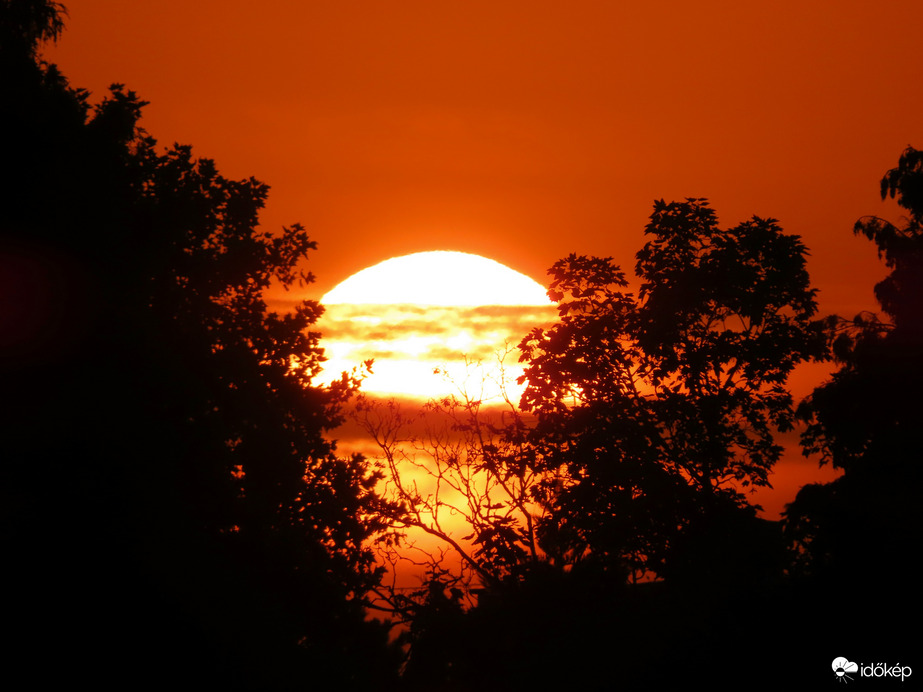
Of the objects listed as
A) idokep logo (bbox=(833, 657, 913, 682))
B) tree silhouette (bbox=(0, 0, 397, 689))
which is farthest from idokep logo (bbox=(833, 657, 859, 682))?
tree silhouette (bbox=(0, 0, 397, 689))

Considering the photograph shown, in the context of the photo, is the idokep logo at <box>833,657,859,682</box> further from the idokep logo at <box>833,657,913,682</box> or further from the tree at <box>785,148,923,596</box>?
the tree at <box>785,148,923,596</box>

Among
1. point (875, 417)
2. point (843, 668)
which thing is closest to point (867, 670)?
point (843, 668)

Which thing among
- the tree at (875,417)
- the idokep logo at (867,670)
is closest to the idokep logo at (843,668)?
the idokep logo at (867,670)

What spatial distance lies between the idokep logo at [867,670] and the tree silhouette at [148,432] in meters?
11.0

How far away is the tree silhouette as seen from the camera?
57.5ft

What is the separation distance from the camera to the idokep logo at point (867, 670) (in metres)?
16.2

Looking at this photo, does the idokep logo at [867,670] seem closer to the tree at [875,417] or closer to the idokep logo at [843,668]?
the idokep logo at [843,668]

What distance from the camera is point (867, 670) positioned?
1634 centimetres

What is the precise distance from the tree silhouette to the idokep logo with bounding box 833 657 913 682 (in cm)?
1096

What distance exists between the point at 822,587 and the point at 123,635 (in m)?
13.0

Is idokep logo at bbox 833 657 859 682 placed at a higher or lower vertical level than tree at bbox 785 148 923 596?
lower

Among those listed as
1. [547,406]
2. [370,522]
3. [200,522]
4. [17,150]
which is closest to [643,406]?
[547,406]

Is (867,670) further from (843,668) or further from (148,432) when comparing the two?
(148,432)

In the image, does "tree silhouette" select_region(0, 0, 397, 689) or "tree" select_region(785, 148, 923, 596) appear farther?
"tree" select_region(785, 148, 923, 596)
